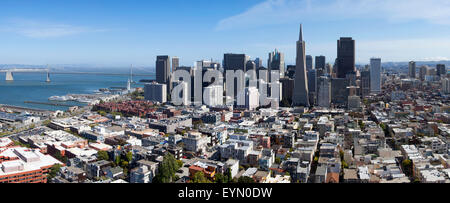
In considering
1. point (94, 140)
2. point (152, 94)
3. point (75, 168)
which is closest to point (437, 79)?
point (152, 94)

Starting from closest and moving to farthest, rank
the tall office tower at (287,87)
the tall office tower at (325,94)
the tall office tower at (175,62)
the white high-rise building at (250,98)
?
the white high-rise building at (250,98), the tall office tower at (325,94), the tall office tower at (287,87), the tall office tower at (175,62)

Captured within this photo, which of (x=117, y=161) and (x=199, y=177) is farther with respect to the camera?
(x=117, y=161)

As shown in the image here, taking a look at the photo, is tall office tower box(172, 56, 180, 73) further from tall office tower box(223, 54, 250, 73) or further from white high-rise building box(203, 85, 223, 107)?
white high-rise building box(203, 85, 223, 107)

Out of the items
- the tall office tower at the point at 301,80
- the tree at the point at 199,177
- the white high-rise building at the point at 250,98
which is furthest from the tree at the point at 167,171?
the tall office tower at the point at 301,80

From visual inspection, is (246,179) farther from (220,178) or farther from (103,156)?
(103,156)

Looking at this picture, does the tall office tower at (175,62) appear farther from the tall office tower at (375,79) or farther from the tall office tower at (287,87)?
the tall office tower at (375,79)

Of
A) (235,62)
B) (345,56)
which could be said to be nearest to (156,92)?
(235,62)
